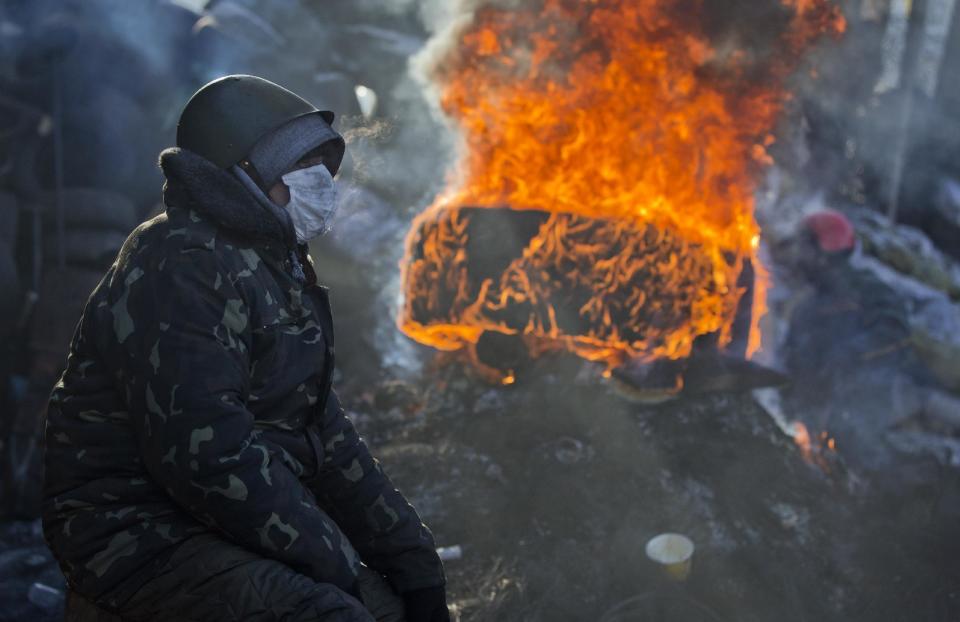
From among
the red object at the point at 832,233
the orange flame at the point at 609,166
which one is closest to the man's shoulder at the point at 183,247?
the orange flame at the point at 609,166

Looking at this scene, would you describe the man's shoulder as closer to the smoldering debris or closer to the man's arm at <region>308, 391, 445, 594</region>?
the man's arm at <region>308, 391, 445, 594</region>

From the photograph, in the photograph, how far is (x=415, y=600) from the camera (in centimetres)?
289

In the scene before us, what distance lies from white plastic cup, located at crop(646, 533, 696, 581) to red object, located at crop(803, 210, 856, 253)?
4617 millimetres

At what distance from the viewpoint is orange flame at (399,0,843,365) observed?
24.4 feet

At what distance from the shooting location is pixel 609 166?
7.80m

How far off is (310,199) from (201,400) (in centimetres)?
88

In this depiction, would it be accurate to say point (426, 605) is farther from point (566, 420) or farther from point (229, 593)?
point (566, 420)

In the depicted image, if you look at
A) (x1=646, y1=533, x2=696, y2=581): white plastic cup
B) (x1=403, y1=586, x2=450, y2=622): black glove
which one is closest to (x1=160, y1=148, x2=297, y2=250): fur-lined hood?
(x1=403, y1=586, x2=450, y2=622): black glove

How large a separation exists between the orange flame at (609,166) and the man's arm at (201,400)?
540 cm

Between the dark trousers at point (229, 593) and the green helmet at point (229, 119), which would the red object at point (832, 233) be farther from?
the dark trousers at point (229, 593)

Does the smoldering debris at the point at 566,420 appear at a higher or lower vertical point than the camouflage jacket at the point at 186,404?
lower

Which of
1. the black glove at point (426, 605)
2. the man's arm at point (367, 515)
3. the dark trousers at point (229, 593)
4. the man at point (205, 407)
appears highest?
the man at point (205, 407)

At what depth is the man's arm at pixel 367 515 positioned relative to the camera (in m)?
2.96

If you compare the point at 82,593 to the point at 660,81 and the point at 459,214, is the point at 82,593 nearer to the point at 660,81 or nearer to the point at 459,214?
the point at 459,214
